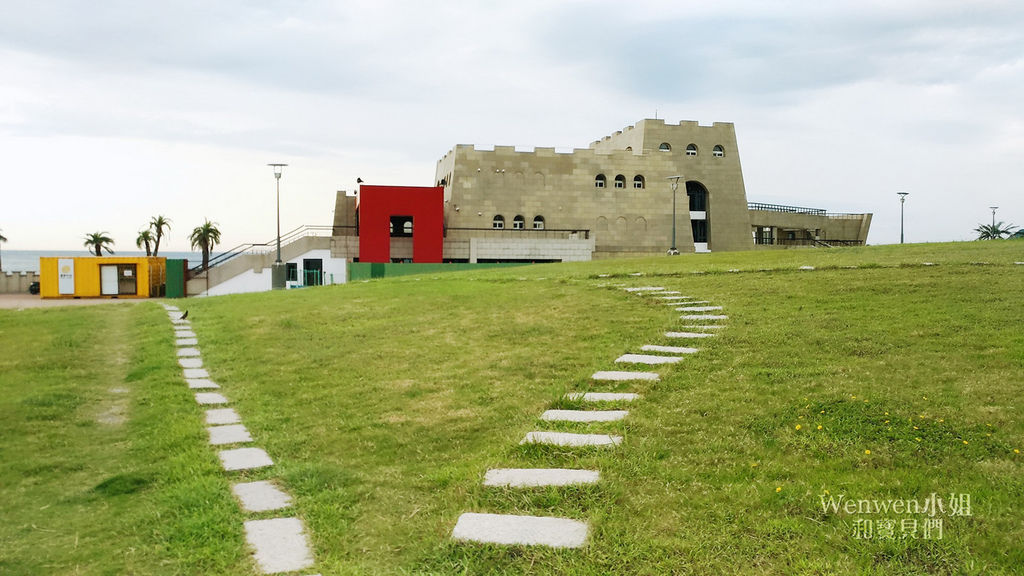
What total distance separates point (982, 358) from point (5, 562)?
9.15m

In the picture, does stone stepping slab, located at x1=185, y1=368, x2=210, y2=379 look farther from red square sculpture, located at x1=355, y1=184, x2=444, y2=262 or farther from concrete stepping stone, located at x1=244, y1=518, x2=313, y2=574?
red square sculpture, located at x1=355, y1=184, x2=444, y2=262

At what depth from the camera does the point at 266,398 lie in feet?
28.1

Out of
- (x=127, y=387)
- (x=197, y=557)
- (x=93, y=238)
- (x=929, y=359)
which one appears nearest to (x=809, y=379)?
(x=929, y=359)

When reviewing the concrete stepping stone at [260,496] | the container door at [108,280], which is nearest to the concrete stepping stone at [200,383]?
the concrete stepping stone at [260,496]

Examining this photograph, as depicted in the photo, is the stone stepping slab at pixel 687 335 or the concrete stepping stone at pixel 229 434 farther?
the stone stepping slab at pixel 687 335

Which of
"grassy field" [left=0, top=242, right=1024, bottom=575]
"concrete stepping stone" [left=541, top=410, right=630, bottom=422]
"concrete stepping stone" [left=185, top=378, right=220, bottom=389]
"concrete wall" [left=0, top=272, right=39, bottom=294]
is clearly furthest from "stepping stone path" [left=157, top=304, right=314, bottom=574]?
"concrete wall" [left=0, top=272, right=39, bottom=294]

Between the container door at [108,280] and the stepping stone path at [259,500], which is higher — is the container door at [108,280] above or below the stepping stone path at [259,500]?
above

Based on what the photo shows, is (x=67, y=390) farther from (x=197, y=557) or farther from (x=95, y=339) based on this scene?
(x=197, y=557)

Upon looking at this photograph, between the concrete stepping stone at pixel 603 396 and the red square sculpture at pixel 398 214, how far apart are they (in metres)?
38.2

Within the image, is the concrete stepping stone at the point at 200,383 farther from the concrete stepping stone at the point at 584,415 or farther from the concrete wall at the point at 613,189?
the concrete wall at the point at 613,189

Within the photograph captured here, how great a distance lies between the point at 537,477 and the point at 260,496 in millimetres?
2112

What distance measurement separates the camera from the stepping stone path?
430 centimetres

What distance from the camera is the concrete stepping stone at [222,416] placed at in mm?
7613

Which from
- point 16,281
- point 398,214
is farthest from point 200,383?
point 16,281
